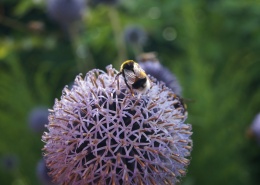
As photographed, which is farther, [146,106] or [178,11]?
[178,11]

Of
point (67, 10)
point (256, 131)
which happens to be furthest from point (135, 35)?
point (256, 131)

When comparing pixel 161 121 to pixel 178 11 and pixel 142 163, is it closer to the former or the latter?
pixel 142 163

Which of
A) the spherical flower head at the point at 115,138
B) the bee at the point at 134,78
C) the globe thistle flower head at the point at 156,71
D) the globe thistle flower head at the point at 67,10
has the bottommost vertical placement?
the spherical flower head at the point at 115,138

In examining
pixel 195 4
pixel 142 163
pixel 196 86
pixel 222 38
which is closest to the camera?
pixel 142 163

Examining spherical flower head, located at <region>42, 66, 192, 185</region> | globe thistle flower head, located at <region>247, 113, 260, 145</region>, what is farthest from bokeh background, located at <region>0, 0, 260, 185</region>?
spherical flower head, located at <region>42, 66, 192, 185</region>

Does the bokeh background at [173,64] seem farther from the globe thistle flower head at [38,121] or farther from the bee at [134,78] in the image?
the bee at [134,78]

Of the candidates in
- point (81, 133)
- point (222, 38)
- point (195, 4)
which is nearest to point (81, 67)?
point (195, 4)

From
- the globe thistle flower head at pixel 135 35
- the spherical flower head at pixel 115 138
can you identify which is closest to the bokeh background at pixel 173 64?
the globe thistle flower head at pixel 135 35

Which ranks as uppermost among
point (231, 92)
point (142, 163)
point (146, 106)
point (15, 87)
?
point (15, 87)
